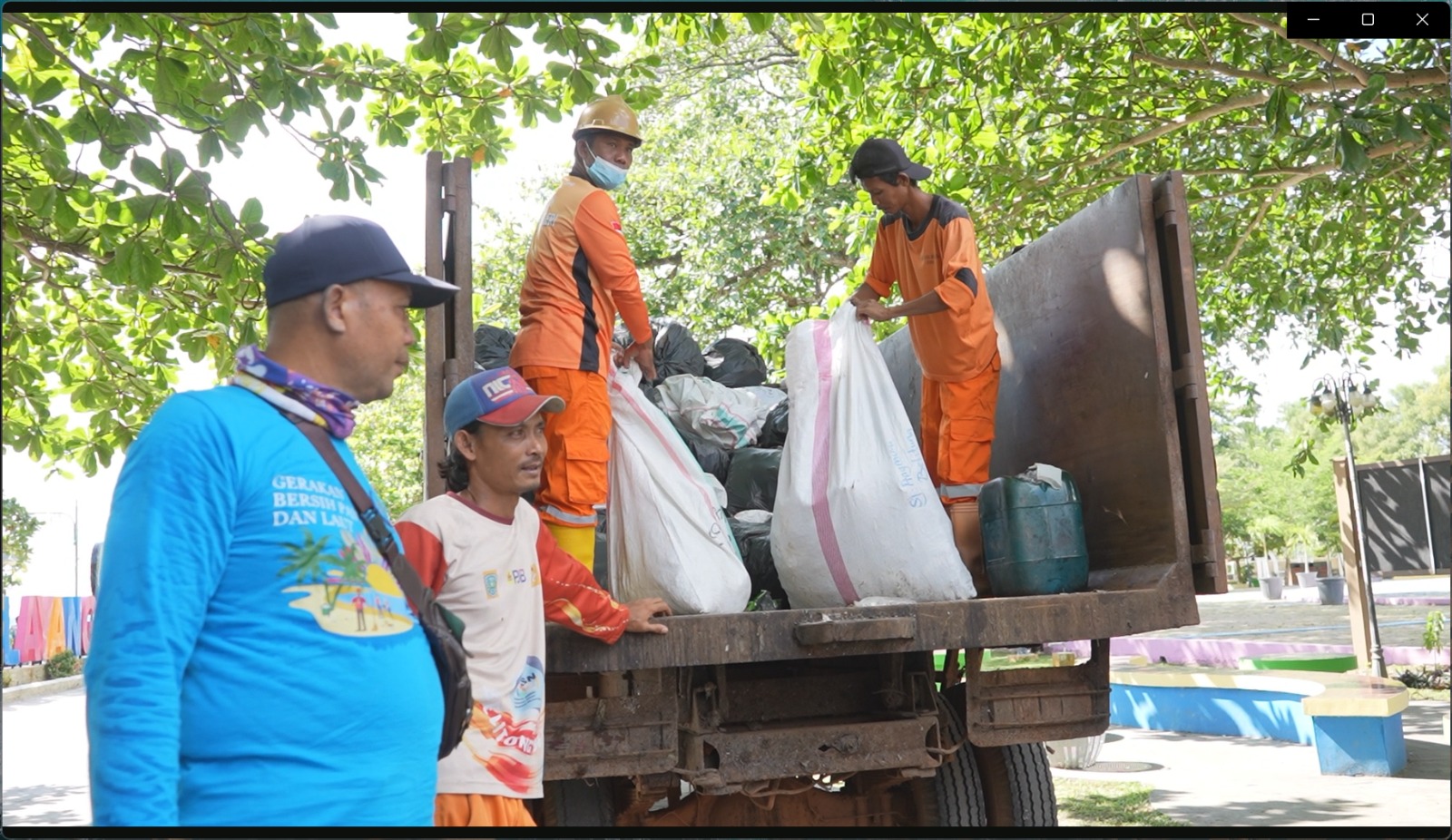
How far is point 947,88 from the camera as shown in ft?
23.2

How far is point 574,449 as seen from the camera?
3105mm

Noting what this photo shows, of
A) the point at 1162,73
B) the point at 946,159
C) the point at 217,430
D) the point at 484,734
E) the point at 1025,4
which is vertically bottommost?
the point at 484,734

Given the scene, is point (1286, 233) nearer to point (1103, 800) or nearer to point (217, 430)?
point (1103, 800)

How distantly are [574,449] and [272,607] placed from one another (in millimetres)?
1558

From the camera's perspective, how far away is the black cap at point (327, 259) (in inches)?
68.7

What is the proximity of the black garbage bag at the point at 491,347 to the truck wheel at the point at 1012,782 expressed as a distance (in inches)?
74.7

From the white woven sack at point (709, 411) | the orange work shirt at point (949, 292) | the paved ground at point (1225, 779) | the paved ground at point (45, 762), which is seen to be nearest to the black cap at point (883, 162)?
the orange work shirt at point (949, 292)

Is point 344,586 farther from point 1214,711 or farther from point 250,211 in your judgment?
point 1214,711

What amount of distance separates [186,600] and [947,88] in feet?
20.5

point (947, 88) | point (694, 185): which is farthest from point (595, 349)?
point (694, 185)

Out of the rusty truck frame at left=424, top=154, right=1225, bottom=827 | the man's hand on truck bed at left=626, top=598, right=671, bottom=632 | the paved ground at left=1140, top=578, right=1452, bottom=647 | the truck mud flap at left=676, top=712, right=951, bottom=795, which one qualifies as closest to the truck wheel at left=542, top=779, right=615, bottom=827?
the rusty truck frame at left=424, top=154, right=1225, bottom=827

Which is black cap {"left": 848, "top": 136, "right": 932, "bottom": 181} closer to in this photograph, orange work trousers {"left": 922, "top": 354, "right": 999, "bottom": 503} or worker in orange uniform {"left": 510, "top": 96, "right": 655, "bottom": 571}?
orange work trousers {"left": 922, "top": 354, "right": 999, "bottom": 503}

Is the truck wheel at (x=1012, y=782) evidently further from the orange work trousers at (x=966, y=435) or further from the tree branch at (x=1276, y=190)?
the tree branch at (x=1276, y=190)

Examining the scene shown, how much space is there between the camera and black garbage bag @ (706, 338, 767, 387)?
4773mm
